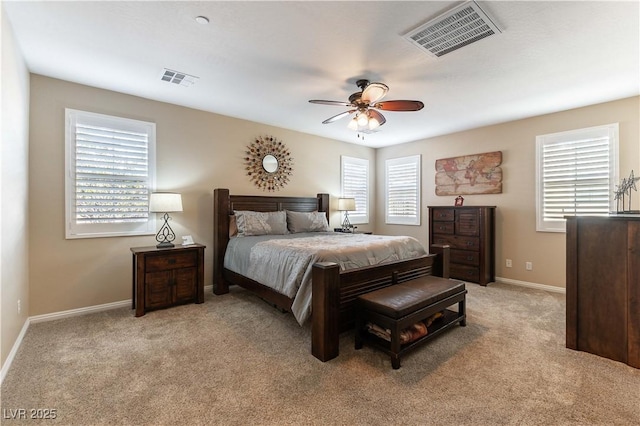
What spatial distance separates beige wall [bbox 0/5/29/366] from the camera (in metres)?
2.18

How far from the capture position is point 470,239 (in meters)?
4.78

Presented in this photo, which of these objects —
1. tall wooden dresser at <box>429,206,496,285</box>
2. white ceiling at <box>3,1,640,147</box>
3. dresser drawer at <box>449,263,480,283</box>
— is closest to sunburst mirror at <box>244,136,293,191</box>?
white ceiling at <box>3,1,640,147</box>

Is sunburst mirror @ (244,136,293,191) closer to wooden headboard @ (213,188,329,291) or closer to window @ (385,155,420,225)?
wooden headboard @ (213,188,329,291)

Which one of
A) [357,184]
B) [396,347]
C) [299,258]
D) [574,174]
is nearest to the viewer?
[396,347]

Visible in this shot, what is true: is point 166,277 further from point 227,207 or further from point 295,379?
point 295,379

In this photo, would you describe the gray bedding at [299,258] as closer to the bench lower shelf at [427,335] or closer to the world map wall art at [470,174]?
the bench lower shelf at [427,335]

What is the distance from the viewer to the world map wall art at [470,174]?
4.91 meters

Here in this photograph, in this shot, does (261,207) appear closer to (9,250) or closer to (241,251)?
(241,251)

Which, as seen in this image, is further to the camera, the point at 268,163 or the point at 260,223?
the point at 268,163

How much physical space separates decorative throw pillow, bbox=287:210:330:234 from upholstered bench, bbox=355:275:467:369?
2.19 meters

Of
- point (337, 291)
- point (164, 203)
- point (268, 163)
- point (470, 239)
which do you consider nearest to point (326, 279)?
point (337, 291)

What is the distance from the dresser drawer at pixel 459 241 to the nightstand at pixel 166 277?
3.91 metres

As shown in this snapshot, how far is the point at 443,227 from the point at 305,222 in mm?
2436

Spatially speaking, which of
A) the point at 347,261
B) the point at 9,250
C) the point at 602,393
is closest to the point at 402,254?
the point at 347,261
